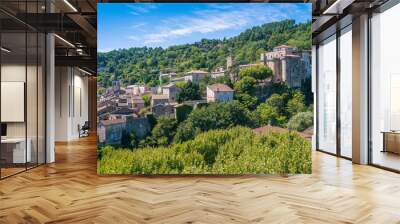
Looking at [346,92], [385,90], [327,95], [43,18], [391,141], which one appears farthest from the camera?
[327,95]

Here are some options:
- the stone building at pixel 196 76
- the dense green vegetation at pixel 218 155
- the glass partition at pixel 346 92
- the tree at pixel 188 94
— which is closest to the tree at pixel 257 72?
the stone building at pixel 196 76

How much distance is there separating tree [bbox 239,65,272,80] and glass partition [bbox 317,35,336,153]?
3.98 metres

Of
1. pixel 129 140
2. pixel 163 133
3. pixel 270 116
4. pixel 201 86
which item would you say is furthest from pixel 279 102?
pixel 129 140

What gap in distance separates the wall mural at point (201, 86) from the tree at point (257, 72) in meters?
0.02

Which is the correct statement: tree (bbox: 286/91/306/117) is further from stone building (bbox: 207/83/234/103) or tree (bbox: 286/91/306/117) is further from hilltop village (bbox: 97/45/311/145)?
stone building (bbox: 207/83/234/103)

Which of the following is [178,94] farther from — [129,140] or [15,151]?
[15,151]

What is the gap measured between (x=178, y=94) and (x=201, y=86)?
1.29 feet

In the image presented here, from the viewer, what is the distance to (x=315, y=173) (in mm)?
6688

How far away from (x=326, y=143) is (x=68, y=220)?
7894 millimetres

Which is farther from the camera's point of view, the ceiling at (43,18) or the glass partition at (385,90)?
the glass partition at (385,90)

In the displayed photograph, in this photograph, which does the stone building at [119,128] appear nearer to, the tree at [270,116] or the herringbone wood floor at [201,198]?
the herringbone wood floor at [201,198]

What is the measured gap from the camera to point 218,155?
6262 millimetres

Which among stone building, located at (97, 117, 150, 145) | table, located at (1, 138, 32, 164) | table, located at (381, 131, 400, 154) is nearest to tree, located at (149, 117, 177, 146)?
stone building, located at (97, 117, 150, 145)

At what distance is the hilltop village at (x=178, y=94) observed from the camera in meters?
6.34
